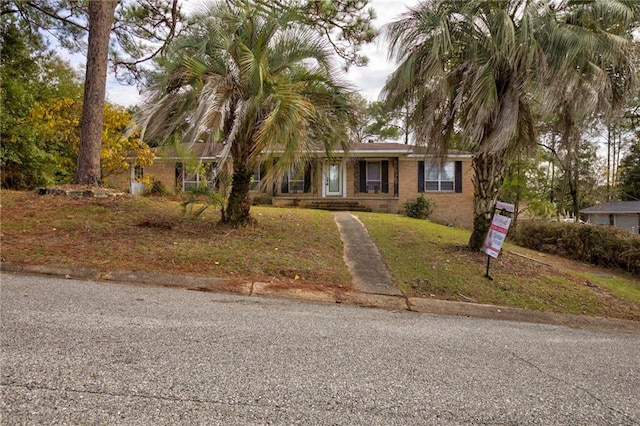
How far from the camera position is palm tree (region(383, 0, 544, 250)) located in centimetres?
775

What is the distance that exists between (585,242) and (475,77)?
7.35 m

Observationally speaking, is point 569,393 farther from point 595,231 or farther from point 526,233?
point 526,233

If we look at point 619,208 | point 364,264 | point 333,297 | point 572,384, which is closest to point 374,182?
point 364,264

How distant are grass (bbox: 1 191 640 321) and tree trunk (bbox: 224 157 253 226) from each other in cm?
32

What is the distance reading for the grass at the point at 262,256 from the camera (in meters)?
6.39

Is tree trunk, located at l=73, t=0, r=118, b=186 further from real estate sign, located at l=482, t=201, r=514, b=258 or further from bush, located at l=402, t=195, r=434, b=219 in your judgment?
bush, located at l=402, t=195, r=434, b=219

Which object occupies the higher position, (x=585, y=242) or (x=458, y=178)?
(x=458, y=178)

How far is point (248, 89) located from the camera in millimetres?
7980

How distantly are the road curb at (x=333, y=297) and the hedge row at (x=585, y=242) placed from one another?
18.1ft

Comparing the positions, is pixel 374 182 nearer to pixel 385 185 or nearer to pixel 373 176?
pixel 373 176

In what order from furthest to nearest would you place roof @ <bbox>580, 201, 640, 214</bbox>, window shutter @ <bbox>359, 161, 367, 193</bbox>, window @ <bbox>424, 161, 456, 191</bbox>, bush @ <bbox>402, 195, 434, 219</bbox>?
roof @ <bbox>580, 201, 640, 214</bbox> < window shutter @ <bbox>359, 161, 367, 193</bbox> < window @ <bbox>424, 161, 456, 191</bbox> < bush @ <bbox>402, 195, 434, 219</bbox>

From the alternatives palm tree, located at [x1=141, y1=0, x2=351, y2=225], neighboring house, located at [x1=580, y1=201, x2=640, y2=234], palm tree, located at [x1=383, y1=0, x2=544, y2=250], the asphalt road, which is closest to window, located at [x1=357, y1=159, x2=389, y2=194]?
palm tree, located at [x1=383, y1=0, x2=544, y2=250]

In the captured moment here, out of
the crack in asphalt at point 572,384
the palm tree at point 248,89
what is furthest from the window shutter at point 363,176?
the crack in asphalt at point 572,384

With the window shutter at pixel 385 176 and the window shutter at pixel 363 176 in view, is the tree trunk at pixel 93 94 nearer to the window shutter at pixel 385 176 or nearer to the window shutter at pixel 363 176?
the window shutter at pixel 363 176
